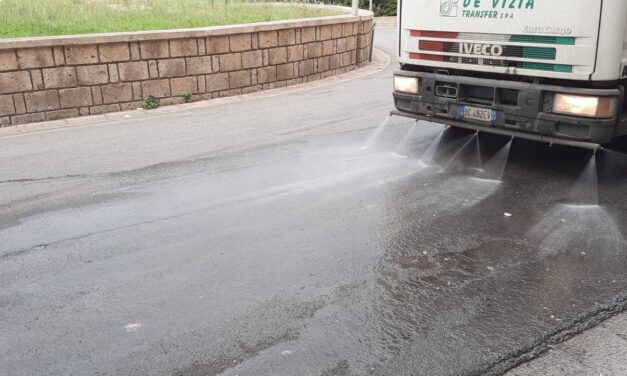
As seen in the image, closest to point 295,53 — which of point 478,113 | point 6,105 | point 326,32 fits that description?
point 326,32

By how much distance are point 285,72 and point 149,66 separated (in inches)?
126

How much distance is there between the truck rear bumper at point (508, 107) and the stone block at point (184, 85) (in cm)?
525

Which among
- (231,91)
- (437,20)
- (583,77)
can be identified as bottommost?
(231,91)

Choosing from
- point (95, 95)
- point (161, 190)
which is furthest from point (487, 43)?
point (95, 95)

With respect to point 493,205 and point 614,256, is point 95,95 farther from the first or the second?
point 614,256

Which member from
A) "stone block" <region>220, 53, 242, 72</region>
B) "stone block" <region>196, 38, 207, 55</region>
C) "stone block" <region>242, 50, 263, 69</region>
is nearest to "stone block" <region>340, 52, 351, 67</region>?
"stone block" <region>242, 50, 263, 69</region>

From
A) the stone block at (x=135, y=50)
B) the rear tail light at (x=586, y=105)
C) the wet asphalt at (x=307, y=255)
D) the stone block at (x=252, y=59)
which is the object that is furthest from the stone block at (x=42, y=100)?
the rear tail light at (x=586, y=105)

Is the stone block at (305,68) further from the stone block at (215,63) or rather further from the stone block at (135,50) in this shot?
the stone block at (135,50)

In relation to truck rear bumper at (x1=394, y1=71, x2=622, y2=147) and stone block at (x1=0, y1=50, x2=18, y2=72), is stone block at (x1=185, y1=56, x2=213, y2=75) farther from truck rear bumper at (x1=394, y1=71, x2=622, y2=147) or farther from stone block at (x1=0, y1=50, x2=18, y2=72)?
truck rear bumper at (x1=394, y1=71, x2=622, y2=147)

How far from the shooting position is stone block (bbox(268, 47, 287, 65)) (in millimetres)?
12812

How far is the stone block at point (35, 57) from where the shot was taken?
9.59 meters

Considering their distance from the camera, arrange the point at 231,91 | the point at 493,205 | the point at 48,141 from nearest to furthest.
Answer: the point at 493,205
the point at 48,141
the point at 231,91

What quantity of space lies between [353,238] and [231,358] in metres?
1.91

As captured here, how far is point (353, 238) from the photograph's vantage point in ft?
16.7
